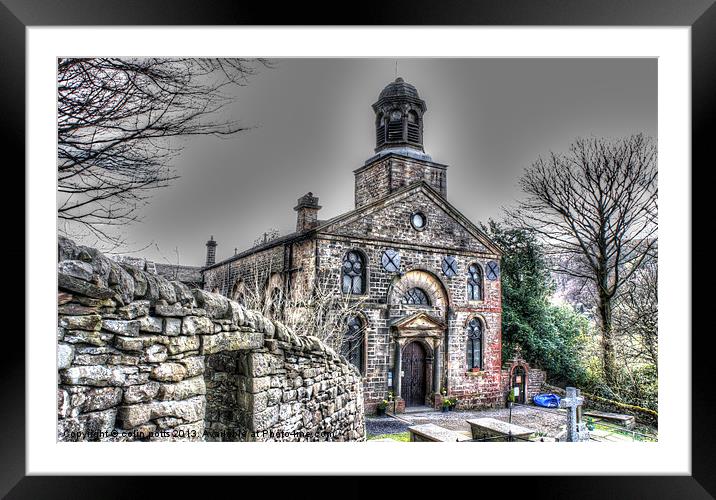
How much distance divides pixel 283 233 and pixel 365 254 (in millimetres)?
1534

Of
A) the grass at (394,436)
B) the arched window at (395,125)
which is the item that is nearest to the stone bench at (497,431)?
the grass at (394,436)

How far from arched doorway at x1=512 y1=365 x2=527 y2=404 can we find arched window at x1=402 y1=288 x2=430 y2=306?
195 centimetres

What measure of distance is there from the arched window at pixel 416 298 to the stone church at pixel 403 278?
0.02m

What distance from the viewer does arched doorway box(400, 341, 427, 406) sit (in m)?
8.80

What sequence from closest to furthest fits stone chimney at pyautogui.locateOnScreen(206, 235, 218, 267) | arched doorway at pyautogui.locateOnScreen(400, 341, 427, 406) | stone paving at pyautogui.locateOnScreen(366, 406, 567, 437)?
stone chimney at pyautogui.locateOnScreen(206, 235, 218, 267)
stone paving at pyautogui.locateOnScreen(366, 406, 567, 437)
arched doorway at pyautogui.locateOnScreen(400, 341, 427, 406)

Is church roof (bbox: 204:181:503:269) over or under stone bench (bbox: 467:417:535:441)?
over

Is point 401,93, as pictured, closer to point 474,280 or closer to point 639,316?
point 474,280

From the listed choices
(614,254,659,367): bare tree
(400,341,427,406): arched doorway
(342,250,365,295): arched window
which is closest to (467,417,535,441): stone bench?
(614,254,659,367): bare tree

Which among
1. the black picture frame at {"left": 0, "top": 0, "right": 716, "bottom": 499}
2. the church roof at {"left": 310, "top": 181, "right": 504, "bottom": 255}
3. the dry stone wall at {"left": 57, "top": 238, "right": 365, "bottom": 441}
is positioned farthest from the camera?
the church roof at {"left": 310, "top": 181, "right": 504, "bottom": 255}

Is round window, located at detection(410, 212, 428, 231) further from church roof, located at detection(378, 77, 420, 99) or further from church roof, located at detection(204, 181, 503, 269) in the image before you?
church roof, located at detection(378, 77, 420, 99)

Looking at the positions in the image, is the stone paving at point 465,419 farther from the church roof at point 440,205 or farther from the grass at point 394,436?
the church roof at point 440,205
